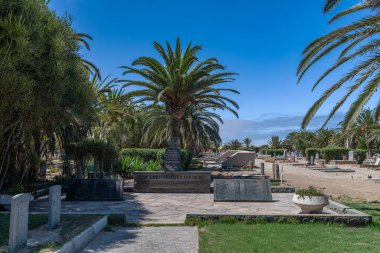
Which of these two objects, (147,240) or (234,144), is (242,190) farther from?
(234,144)

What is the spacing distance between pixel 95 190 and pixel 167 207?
129 inches

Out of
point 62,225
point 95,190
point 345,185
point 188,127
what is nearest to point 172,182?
point 95,190

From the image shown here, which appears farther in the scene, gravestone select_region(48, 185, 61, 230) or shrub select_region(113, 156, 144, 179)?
shrub select_region(113, 156, 144, 179)

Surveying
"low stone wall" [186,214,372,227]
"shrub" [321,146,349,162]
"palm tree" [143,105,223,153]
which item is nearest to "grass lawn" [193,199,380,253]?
"low stone wall" [186,214,372,227]

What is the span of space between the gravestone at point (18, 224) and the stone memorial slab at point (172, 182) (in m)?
9.92

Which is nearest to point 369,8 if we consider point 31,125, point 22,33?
point 22,33

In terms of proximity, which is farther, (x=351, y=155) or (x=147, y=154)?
(x=351, y=155)

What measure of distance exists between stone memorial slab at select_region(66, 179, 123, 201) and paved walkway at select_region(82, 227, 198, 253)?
485cm

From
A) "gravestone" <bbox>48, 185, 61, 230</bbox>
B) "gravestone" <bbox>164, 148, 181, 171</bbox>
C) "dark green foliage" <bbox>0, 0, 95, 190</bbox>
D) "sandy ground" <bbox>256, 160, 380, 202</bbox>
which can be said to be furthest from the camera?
"gravestone" <bbox>164, 148, 181, 171</bbox>

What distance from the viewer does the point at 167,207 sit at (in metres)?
11.5

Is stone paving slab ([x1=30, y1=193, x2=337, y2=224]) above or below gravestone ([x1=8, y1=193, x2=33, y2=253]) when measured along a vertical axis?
below

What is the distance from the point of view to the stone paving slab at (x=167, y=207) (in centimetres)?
989

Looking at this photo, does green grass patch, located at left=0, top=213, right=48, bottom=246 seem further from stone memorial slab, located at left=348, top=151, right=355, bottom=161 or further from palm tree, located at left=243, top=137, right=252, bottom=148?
palm tree, located at left=243, top=137, right=252, bottom=148

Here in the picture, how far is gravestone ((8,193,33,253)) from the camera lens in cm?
529
